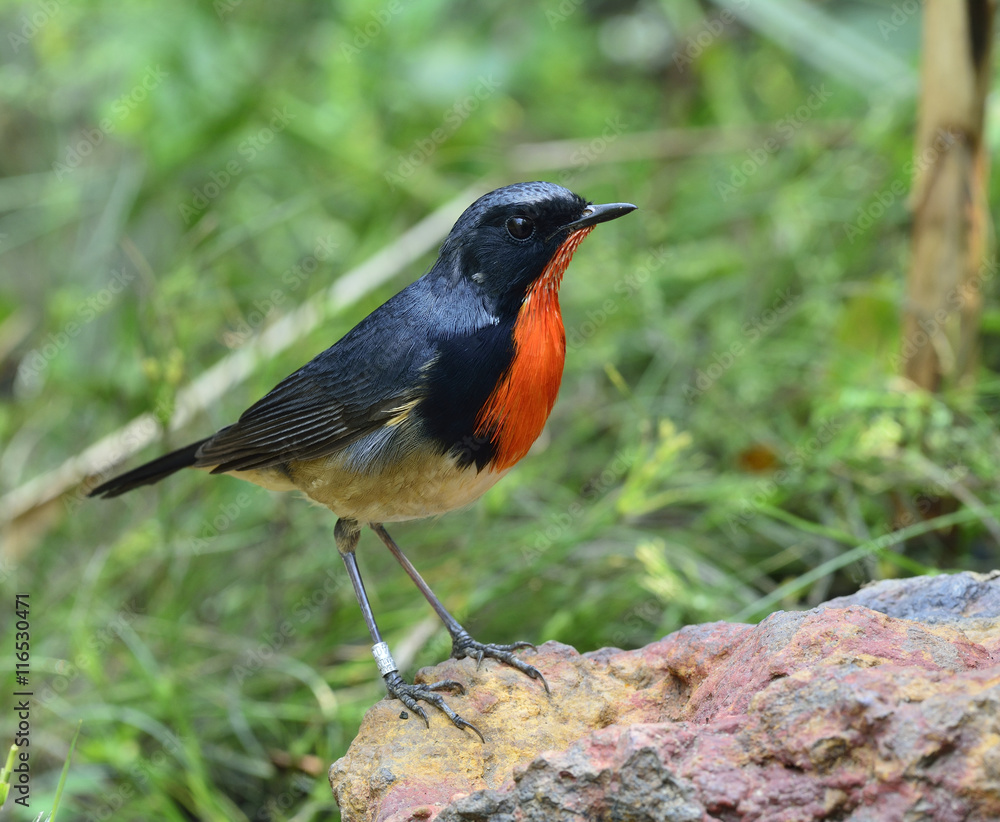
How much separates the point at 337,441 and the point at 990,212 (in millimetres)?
4445

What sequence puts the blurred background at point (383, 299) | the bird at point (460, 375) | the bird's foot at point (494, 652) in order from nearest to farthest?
the bird's foot at point (494, 652) → the bird at point (460, 375) → the blurred background at point (383, 299)

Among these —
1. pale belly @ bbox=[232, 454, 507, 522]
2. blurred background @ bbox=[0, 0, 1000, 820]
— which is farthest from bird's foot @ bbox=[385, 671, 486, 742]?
blurred background @ bbox=[0, 0, 1000, 820]

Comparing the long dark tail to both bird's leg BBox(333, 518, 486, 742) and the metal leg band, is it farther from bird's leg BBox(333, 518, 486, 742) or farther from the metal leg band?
the metal leg band

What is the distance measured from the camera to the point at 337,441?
3.41 m

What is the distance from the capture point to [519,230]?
10.4ft

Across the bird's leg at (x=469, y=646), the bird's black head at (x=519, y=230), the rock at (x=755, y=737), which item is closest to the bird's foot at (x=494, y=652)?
the bird's leg at (x=469, y=646)

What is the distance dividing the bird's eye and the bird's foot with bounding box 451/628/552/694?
127cm

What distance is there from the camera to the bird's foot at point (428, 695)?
2799mm

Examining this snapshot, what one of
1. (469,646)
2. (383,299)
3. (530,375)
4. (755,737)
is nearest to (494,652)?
(469,646)

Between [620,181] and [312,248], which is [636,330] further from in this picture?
[312,248]

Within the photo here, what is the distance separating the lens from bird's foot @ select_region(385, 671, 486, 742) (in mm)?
2799

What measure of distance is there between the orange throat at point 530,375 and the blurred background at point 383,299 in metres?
0.76

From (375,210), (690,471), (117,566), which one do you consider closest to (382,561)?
(117,566)

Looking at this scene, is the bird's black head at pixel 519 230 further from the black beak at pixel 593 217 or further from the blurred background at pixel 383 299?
the blurred background at pixel 383 299
